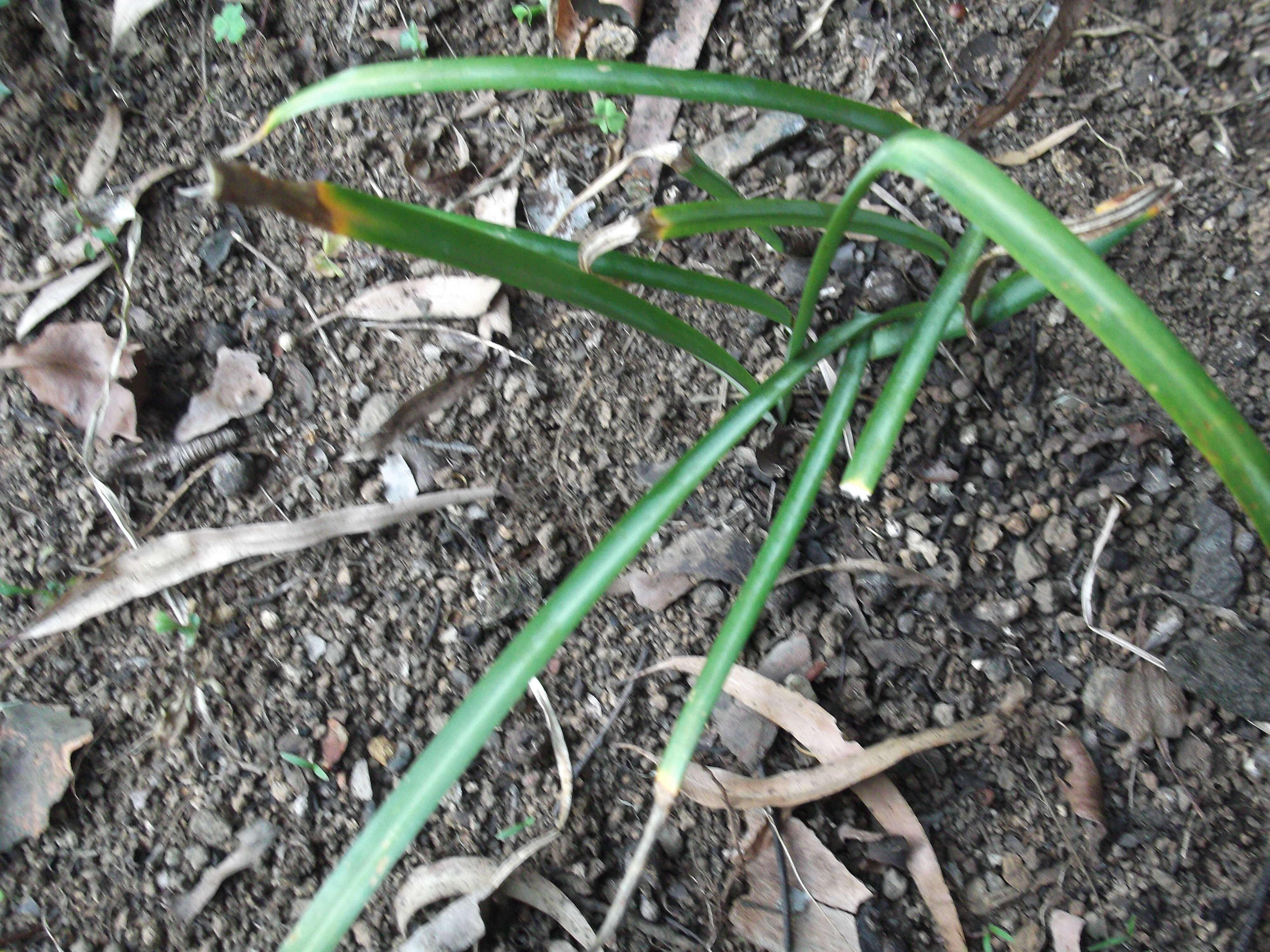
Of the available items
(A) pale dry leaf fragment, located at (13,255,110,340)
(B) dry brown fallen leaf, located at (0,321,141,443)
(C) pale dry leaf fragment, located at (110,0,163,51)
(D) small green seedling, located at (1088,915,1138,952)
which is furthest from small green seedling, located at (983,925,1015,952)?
(C) pale dry leaf fragment, located at (110,0,163,51)

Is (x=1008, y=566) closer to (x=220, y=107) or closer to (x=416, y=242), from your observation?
(x=416, y=242)

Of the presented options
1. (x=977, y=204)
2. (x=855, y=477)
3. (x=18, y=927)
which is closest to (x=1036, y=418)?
(x=855, y=477)

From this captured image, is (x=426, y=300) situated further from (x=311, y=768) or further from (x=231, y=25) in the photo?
(x=311, y=768)

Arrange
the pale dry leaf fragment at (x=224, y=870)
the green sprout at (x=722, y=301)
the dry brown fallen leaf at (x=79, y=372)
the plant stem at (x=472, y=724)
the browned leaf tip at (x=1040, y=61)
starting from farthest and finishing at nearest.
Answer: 1. the dry brown fallen leaf at (x=79, y=372)
2. the pale dry leaf fragment at (x=224, y=870)
3. the browned leaf tip at (x=1040, y=61)
4. the plant stem at (x=472, y=724)
5. the green sprout at (x=722, y=301)

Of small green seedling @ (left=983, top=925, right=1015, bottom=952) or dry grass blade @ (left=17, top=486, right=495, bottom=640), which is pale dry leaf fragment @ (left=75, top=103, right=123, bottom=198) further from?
small green seedling @ (left=983, top=925, right=1015, bottom=952)

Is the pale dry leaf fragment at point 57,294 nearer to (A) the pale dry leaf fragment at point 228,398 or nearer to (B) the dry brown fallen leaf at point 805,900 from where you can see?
(A) the pale dry leaf fragment at point 228,398

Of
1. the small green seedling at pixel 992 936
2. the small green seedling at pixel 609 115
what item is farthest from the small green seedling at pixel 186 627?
→ the small green seedling at pixel 992 936
